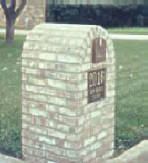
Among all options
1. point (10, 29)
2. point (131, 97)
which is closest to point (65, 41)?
point (131, 97)

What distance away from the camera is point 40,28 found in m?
5.48

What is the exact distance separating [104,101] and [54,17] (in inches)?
829

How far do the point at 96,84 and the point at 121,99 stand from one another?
320 cm

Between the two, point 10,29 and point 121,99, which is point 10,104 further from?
point 10,29

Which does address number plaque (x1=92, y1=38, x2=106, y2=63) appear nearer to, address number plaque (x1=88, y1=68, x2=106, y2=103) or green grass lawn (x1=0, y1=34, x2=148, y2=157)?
address number plaque (x1=88, y1=68, x2=106, y2=103)

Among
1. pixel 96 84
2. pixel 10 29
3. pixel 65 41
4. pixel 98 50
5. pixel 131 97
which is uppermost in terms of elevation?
pixel 65 41

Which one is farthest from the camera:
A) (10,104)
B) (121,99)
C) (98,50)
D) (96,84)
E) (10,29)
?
(10,29)

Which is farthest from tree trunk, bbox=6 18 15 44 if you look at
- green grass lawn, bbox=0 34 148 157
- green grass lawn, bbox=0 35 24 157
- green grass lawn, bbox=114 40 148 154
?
green grass lawn, bbox=114 40 148 154

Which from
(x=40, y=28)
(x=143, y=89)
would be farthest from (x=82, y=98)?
(x=143, y=89)

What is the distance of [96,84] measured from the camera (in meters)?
5.41

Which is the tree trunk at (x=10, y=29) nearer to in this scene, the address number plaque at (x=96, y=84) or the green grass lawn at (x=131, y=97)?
the green grass lawn at (x=131, y=97)

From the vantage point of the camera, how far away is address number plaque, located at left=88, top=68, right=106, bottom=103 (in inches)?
208

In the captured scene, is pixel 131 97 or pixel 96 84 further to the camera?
pixel 131 97

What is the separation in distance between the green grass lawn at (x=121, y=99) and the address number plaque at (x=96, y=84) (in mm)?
1016
